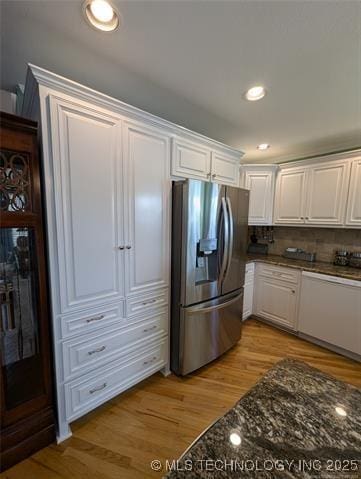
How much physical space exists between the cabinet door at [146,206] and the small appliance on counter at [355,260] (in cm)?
247

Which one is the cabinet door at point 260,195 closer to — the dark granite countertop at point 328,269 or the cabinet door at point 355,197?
the dark granite countertop at point 328,269

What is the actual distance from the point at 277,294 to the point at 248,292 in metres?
0.38

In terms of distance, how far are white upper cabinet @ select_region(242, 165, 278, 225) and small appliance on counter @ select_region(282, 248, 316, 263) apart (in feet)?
1.74

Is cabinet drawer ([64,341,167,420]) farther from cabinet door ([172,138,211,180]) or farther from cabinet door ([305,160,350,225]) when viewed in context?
cabinet door ([305,160,350,225])

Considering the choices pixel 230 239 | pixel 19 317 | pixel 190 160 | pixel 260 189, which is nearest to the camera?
pixel 19 317

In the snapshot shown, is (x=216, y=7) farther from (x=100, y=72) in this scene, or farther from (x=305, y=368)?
(x=305, y=368)

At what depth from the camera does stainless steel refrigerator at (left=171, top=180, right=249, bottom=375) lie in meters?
1.74

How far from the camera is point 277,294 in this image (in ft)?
9.13

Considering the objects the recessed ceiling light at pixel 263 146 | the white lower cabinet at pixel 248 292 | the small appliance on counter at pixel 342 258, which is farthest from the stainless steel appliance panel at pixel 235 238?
the small appliance on counter at pixel 342 258

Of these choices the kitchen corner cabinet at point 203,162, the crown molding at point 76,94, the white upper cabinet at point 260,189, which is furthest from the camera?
the white upper cabinet at point 260,189

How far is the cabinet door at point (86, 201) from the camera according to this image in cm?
123

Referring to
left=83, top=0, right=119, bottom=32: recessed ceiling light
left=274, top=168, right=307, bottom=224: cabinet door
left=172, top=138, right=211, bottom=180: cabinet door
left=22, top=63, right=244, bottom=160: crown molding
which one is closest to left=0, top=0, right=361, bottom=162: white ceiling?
left=83, top=0, right=119, bottom=32: recessed ceiling light

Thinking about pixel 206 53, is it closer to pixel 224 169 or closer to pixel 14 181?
pixel 224 169

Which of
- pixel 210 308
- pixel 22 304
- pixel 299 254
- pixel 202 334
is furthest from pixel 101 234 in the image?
pixel 299 254
